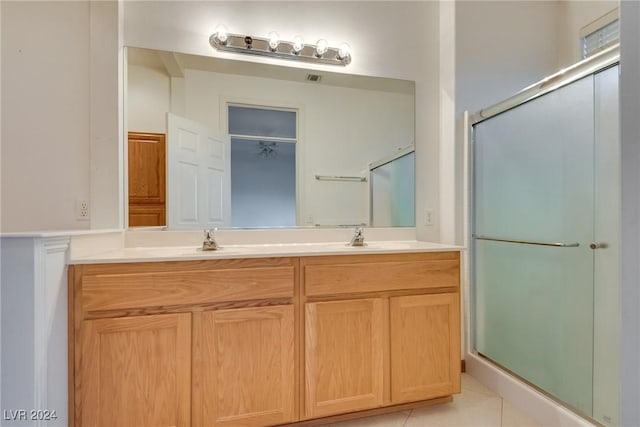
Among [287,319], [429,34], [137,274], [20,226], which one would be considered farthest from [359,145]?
[20,226]

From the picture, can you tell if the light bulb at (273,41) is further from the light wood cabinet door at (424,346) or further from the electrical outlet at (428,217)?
the light wood cabinet door at (424,346)

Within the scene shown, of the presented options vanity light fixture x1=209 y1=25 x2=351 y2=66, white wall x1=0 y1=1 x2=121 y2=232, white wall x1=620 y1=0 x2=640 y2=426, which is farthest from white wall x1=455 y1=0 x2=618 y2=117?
white wall x1=0 y1=1 x2=121 y2=232

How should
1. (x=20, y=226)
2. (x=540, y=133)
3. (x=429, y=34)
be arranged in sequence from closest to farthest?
(x=20, y=226)
(x=540, y=133)
(x=429, y=34)

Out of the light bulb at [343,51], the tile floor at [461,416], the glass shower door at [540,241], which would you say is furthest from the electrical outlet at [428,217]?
the light bulb at [343,51]

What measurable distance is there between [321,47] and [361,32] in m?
0.32

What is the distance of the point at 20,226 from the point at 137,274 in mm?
822

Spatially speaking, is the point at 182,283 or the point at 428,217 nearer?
the point at 182,283

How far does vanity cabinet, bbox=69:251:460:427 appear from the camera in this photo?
123 cm

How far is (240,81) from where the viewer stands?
188 cm

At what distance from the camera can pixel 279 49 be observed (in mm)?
1882

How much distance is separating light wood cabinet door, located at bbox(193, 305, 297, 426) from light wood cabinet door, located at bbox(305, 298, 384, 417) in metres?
0.10

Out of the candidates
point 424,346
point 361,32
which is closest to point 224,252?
point 424,346

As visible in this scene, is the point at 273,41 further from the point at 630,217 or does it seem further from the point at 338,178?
the point at 630,217

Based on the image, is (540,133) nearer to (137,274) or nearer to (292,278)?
(292,278)
